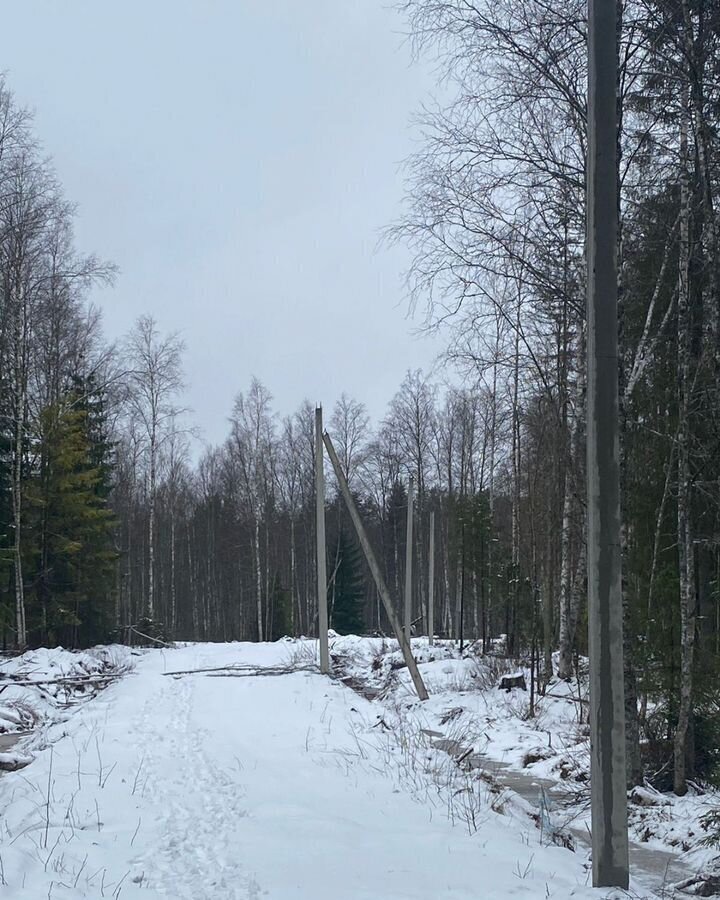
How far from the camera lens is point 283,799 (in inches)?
319

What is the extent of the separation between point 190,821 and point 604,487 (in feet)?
14.3

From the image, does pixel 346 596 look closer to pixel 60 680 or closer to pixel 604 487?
pixel 60 680

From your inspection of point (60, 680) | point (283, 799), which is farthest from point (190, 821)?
point (60, 680)

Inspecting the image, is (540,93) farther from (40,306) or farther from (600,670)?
(40,306)

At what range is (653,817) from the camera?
8.34 meters

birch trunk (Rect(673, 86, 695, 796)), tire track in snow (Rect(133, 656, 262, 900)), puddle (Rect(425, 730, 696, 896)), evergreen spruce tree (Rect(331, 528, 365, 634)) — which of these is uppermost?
birch trunk (Rect(673, 86, 695, 796))

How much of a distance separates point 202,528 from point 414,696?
132ft

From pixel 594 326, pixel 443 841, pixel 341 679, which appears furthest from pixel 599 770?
pixel 341 679

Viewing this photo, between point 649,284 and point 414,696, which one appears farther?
point 414,696

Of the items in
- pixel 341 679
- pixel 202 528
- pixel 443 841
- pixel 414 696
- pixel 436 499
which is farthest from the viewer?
pixel 202 528

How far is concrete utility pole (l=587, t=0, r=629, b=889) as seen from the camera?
200 inches

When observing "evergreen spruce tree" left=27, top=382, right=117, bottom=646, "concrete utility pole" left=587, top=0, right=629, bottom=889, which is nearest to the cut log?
"concrete utility pole" left=587, top=0, right=629, bottom=889

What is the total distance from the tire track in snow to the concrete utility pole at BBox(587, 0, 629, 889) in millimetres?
2107

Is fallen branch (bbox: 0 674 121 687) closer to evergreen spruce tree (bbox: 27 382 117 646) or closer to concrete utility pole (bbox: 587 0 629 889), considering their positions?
evergreen spruce tree (bbox: 27 382 117 646)
